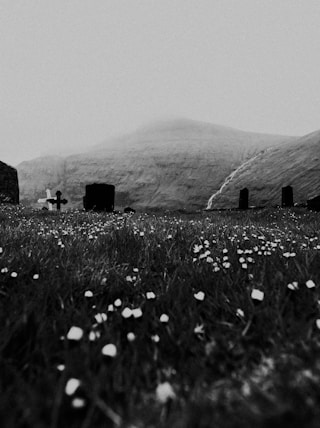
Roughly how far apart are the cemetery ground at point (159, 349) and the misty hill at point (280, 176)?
104 ft

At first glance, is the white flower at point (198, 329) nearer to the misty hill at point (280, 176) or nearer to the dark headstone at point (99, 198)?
the dark headstone at point (99, 198)

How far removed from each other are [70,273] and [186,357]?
6.44ft

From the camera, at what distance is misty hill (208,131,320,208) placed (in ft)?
112

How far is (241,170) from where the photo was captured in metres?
47.8

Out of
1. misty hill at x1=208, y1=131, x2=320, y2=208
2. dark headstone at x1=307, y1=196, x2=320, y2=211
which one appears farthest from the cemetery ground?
misty hill at x1=208, y1=131, x2=320, y2=208

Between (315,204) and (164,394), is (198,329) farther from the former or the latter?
(315,204)

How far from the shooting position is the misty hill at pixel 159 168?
48.8 metres

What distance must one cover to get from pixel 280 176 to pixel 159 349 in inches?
1569

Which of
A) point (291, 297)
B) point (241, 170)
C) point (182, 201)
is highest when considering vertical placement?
point (291, 297)

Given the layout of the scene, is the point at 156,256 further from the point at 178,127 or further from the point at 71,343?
the point at 178,127

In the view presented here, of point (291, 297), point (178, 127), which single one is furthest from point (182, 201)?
point (291, 297)

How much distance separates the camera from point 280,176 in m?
38.4

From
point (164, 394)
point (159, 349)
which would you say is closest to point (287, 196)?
point (159, 349)

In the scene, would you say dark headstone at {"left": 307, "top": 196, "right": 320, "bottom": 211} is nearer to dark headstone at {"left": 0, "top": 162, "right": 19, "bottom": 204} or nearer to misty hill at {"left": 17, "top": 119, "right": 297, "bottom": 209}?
dark headstone at {"left": 0, "top": 162, "right": 19, "bottom": 204}
